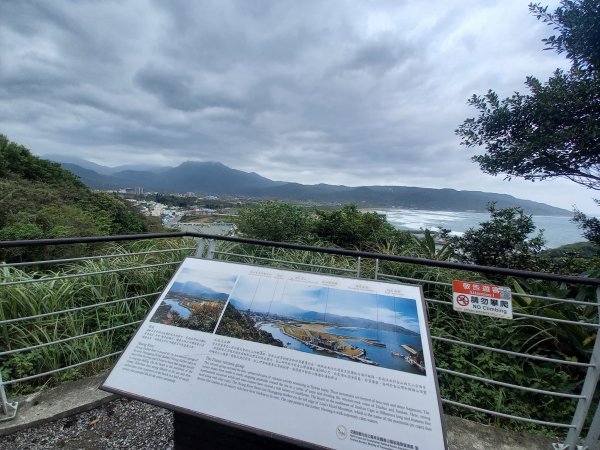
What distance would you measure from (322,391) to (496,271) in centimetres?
112

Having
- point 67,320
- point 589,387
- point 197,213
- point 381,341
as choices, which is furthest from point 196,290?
point 197,213

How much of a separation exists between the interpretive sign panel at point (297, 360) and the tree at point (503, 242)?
478 cm

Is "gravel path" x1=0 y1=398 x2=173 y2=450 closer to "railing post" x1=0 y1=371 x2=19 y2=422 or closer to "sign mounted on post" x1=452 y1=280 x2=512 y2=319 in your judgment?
"railing post" x1=0 y1=371 x2=19 y2=422

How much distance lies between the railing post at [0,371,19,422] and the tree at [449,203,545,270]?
5.85 meters

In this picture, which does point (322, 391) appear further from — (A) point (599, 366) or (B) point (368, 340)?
(A) point (599, 366)

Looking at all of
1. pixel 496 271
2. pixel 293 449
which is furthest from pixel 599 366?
pixel 293 449

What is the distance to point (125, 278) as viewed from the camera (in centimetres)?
340

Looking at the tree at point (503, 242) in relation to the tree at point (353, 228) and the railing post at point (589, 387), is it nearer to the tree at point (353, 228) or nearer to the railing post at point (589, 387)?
the tree at point (353, 228)

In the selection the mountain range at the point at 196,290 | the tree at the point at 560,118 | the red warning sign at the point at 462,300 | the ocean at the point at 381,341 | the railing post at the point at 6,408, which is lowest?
the railing post at the point at 6,408

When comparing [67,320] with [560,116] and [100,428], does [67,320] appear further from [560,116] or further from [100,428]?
[560,116]

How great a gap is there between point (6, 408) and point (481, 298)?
2819mm

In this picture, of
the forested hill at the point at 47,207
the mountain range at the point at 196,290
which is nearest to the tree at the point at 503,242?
the mountain range at the point at 196,290

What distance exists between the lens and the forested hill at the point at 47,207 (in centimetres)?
846

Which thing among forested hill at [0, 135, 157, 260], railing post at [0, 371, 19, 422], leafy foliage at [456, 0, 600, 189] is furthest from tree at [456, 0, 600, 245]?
forested hill at [0, 135, 157, 260]
